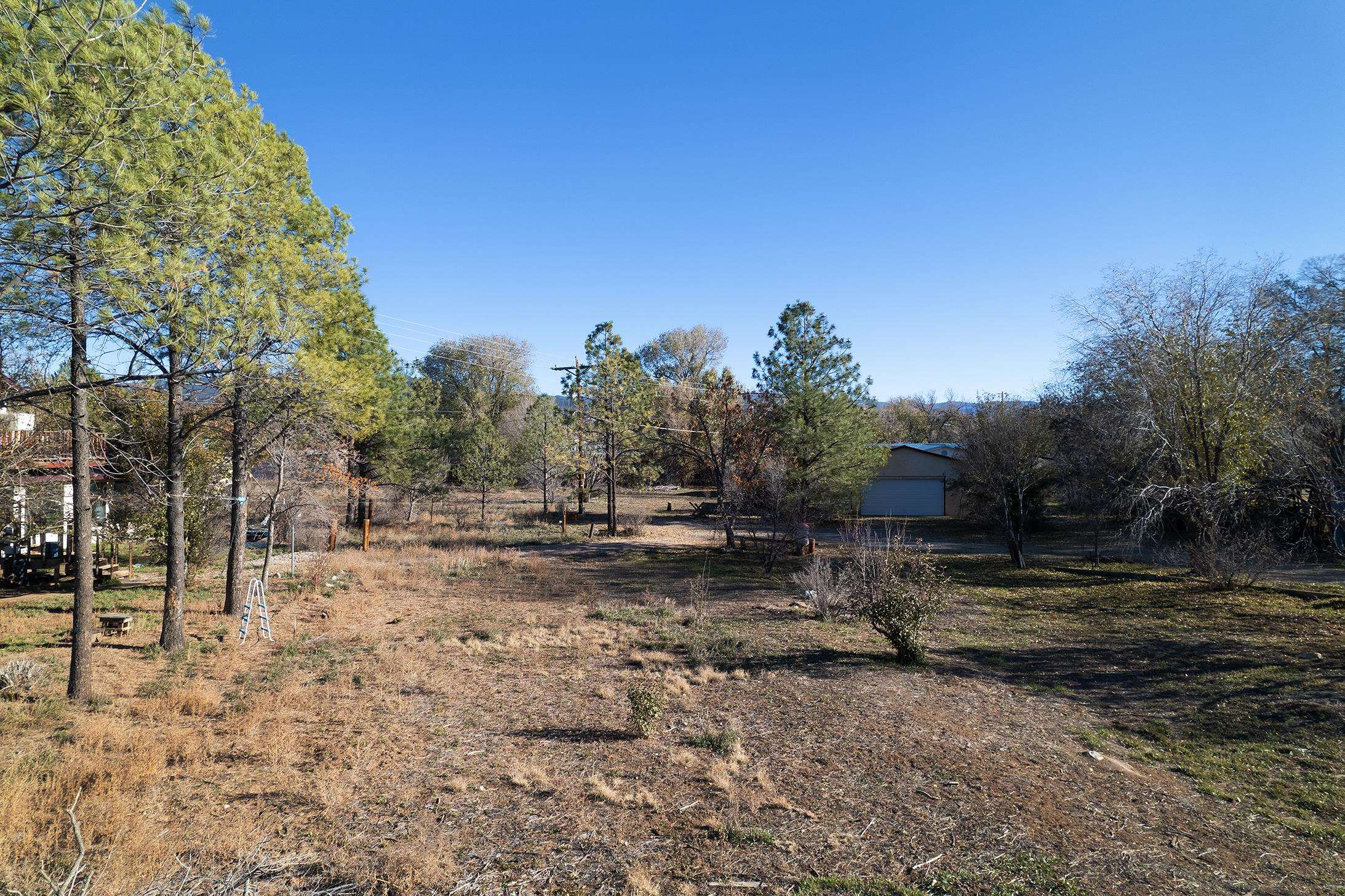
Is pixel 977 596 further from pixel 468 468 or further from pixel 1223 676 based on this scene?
pixel 468 468

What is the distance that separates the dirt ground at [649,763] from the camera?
4.75 m

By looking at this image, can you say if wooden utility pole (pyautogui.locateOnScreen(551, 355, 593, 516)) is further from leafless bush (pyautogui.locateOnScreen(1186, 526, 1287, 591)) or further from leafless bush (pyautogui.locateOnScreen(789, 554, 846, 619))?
leafless bush (pyautogui.locateOnScreen(1186, 526, 1287, 591))

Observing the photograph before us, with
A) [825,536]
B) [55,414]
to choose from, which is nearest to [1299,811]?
[55,414]

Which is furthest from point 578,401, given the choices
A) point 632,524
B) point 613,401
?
point 632,524

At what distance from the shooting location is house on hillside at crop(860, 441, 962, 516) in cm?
3459

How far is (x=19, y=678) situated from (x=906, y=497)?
34400 mm

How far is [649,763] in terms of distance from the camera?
21.9ft

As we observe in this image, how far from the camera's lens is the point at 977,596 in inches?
625

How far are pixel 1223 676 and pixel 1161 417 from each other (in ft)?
28.6

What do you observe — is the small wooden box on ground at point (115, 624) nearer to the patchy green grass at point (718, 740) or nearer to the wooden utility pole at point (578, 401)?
the patchy green grass at point (718, 740)

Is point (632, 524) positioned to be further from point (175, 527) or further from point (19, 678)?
point (19, 678)

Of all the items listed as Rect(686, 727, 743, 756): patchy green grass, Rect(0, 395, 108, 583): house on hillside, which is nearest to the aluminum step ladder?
Rect(0, 395, 108, 583): house on hillside

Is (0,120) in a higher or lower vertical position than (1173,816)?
higher

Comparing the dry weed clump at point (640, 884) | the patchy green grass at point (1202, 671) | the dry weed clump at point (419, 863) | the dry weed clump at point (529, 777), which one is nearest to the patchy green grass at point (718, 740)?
the dry weed clump at point (529, 777)
